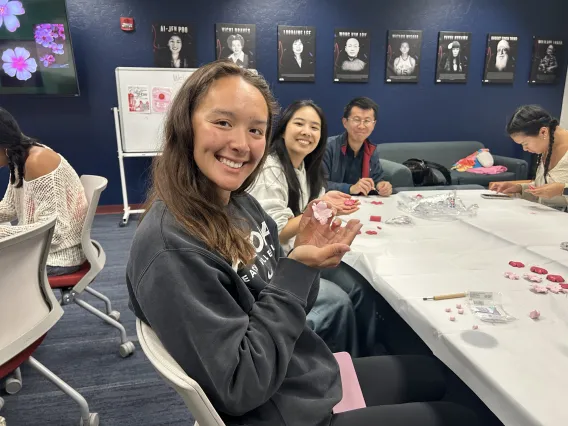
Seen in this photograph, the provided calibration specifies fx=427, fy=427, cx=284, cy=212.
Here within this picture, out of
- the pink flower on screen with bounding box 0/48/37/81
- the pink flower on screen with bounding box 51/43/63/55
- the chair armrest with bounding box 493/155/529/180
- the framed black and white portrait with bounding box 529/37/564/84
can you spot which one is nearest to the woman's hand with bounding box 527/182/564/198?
the chair armrest with bounding box 493/155/529/180

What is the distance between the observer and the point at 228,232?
0.85 meters

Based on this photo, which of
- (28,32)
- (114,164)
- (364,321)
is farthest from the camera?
(114,164)

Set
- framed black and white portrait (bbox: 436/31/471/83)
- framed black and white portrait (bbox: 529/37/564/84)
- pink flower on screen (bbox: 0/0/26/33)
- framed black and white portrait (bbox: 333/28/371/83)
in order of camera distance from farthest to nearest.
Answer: framed black and white portrait (bbox: 529/37/564/84)
framed black and white portrait (bbox: 436/31/471/83)
framed black and white portrait (bbox: 333/28/371/83)
pink flower on screen (bbox: 0/0/26/33)

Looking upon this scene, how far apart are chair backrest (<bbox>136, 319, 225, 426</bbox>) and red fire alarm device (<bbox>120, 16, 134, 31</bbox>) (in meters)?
4.45

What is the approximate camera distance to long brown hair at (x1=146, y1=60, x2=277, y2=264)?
0.82 m

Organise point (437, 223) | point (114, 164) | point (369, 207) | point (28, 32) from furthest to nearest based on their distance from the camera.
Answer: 1. point (114, 164)
2. point (28, 32)
3. point (369, 207)
4. point (437, 223)

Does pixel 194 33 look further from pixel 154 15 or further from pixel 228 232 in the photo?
pixel 228 232

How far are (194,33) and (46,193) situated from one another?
3205mm

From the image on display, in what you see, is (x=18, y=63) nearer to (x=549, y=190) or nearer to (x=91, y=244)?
(x=91, y=244)

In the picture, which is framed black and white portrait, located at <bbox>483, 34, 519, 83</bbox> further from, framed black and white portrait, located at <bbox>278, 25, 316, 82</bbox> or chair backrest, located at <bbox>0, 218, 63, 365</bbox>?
chair backrest, located at <bbox>0, 218, 63, 365</bbox>

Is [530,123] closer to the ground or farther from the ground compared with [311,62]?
closer to the ground

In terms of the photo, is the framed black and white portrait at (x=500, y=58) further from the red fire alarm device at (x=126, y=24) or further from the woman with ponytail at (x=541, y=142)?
the red fire alarm device at (x=126, y=24)

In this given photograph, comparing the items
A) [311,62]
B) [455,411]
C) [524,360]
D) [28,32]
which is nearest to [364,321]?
[455,411]

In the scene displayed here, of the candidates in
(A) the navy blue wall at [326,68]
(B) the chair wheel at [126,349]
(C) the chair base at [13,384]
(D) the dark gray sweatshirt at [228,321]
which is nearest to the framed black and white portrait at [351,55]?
(A) the navy blue wall at [326,68]
